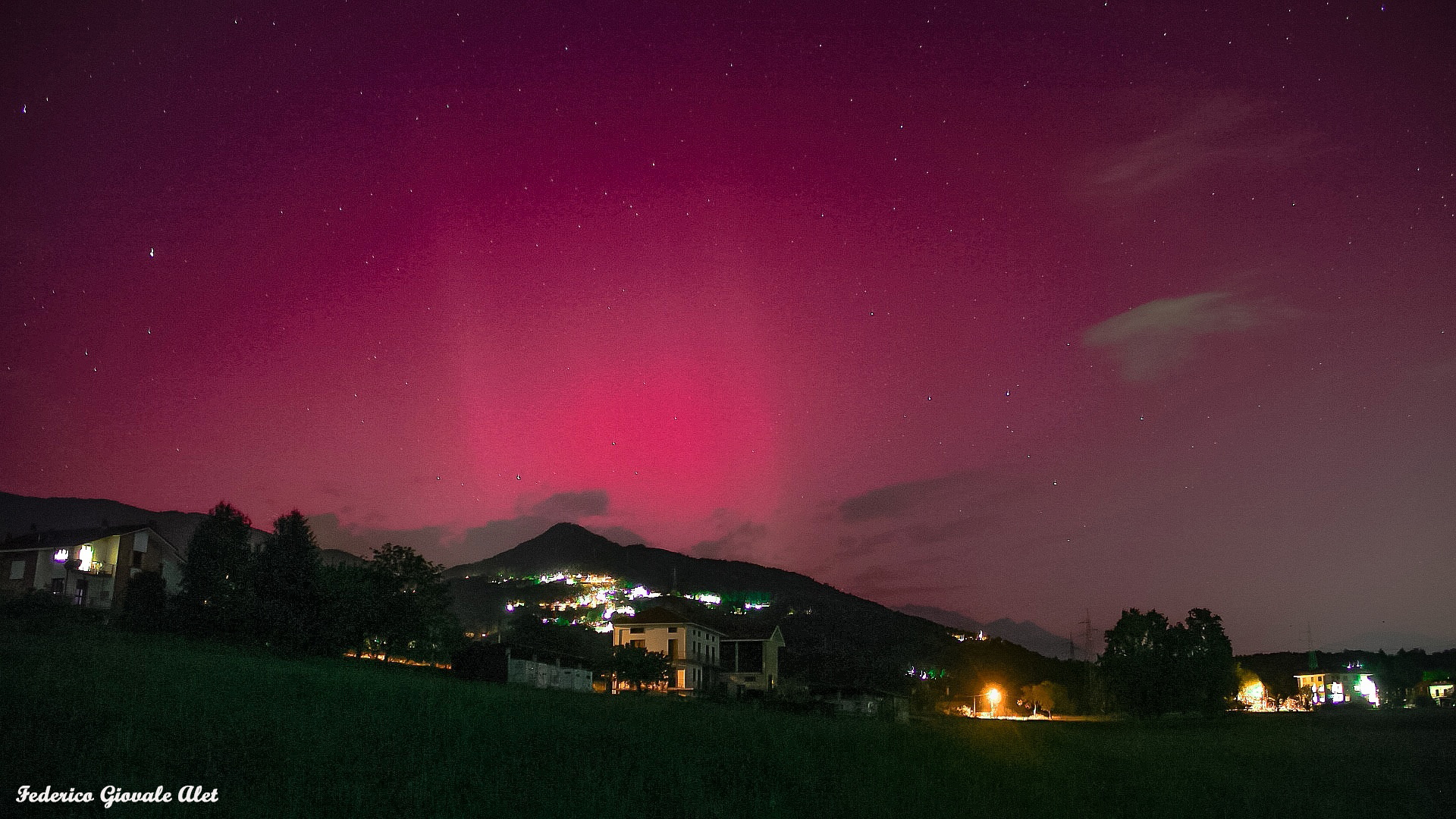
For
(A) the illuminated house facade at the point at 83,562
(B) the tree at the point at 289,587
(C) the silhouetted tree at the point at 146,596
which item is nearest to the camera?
(B) the tree at the point at 289,587

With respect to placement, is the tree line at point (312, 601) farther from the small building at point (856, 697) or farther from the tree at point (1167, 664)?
the tree at point (1167, 664)

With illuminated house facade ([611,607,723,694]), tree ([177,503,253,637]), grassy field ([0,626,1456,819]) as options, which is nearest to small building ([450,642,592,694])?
illuminated house facade ([611,607,723,694])

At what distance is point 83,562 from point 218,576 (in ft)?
32.9

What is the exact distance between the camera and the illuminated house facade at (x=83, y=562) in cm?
6438

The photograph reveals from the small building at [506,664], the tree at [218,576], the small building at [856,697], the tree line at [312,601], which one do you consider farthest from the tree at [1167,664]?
the tree at [218,576]

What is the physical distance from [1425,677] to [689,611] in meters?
95.2

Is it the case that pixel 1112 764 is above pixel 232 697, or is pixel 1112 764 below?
below

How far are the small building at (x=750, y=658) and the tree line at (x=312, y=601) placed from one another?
22998 mm

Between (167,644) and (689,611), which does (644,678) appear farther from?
(167,644)

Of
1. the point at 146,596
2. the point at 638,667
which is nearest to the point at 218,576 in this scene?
the point at 146,596

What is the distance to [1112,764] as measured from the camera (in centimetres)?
2872

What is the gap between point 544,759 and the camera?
68.7 feet

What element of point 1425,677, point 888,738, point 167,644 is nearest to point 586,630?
point 167,644

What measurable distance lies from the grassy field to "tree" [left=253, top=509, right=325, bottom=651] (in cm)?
1918
